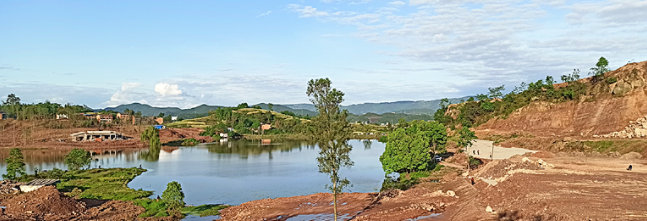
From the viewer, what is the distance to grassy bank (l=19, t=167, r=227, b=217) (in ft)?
129

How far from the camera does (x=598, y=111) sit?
3482 inches

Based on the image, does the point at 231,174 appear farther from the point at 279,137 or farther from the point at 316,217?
the point at 279,137

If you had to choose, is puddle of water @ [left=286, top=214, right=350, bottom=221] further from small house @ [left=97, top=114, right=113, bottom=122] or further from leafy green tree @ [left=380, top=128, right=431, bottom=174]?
small house @ [left=97, top=114, right=113, bottom=122]

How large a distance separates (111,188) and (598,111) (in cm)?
9474

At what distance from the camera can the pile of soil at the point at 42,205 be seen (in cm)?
3450

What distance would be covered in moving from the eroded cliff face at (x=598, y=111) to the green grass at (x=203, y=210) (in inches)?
2773

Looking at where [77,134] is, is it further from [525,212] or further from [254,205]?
[525,212]

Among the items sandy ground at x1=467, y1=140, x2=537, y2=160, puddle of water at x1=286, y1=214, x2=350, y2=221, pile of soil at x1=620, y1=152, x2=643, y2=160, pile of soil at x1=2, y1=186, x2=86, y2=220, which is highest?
pile of soil at x1=620, y1=152, x2=643, y2=160

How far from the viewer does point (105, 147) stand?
113 m

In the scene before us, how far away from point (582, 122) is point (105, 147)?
120 m

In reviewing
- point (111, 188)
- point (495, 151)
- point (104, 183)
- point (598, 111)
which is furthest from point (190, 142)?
point (598, 111)

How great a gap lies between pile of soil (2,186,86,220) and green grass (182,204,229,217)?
929cm

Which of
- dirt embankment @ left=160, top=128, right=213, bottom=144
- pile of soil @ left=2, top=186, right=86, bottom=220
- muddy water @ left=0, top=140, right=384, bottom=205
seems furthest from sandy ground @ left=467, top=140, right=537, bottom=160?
dirt embankment @ left=160, top=128, right=213, bottom=144

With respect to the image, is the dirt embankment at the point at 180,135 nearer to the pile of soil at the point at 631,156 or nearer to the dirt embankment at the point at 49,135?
the dirt embankment at the point at 49,135
